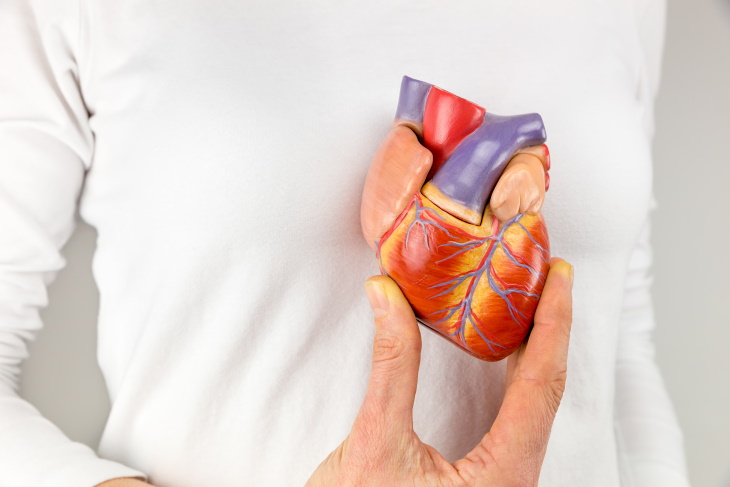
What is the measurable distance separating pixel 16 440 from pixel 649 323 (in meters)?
0.86

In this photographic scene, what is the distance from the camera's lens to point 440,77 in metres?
0.69

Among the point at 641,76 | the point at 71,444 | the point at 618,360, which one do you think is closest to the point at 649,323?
the point at 618,360

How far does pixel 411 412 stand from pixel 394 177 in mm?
206

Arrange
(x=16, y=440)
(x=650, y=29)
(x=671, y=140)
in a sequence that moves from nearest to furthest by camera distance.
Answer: (x=16, y=440) < (x=650, y=29) < (x=671, y=140)

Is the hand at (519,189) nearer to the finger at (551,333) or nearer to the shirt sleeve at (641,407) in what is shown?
the finger at (551,333)

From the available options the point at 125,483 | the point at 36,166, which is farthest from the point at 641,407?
the point at 36,166

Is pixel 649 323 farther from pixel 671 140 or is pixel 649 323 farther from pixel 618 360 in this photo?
pixel 671 140

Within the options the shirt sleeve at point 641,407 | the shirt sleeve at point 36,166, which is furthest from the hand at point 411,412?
the shirt sleeve at point 641,407

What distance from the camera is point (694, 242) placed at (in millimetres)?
1368

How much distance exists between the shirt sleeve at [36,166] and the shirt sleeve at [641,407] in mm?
659

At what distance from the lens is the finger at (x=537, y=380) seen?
0.56m

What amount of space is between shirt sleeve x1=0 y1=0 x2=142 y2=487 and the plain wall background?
18.0 inches

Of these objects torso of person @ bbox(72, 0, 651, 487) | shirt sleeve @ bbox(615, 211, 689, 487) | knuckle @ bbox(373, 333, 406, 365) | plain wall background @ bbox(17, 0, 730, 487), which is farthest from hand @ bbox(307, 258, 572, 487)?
plain wall background @ bbox(17, 0, 730, 487)

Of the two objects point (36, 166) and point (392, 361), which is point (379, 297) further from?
point (36, 166)
